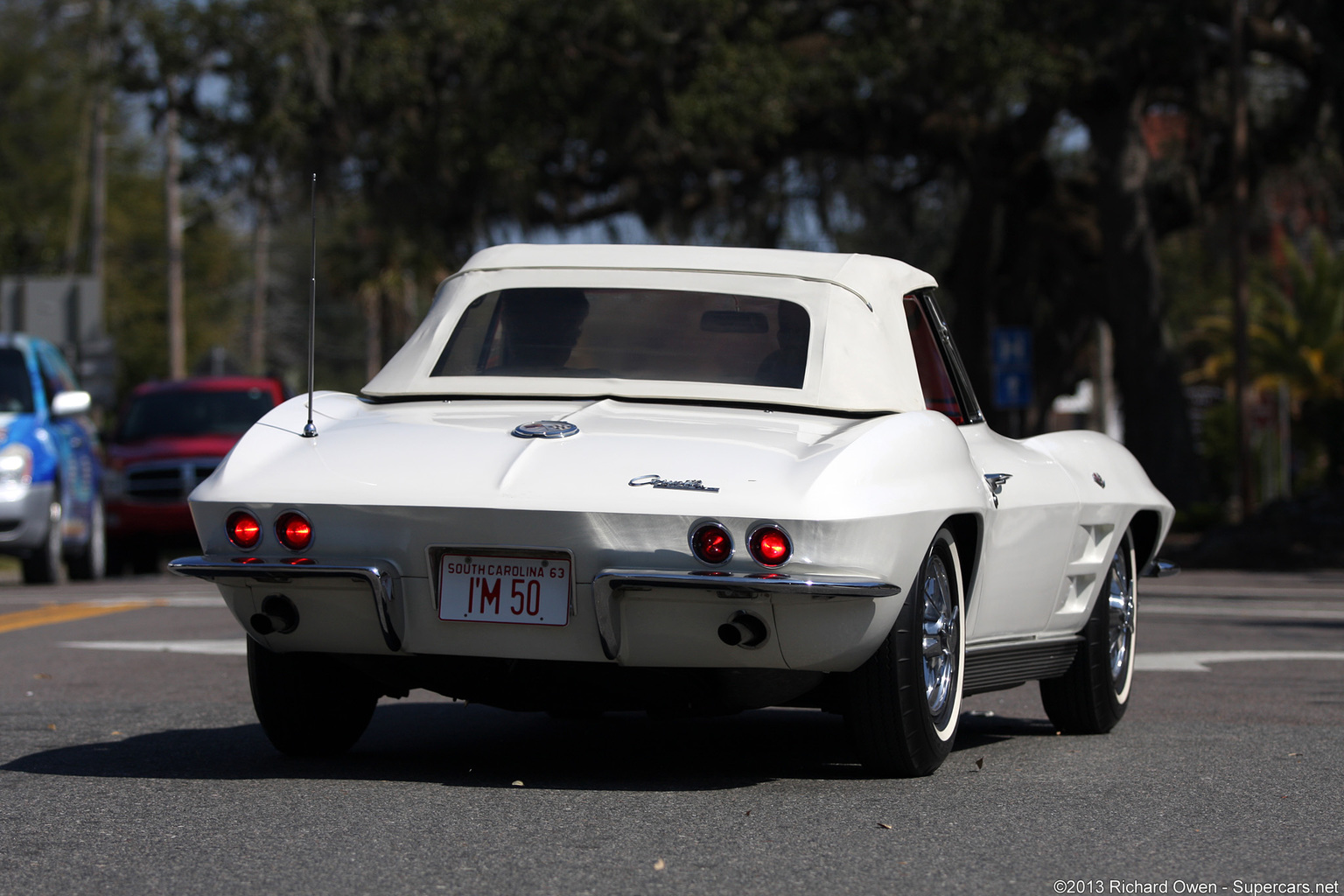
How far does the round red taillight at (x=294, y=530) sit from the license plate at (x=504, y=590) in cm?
39

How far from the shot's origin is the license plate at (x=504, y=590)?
495 centimetres

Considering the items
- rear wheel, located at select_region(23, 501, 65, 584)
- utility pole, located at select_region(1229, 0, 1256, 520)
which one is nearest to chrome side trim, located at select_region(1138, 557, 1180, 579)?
rear wheel, located at select_region(23, 501, 65, 584)

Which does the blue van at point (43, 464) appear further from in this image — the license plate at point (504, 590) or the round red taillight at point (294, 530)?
the license plate at point (504, 590)

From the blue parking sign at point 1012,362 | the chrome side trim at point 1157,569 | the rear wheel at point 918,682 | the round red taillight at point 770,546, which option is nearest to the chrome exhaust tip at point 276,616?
the round red taillight at point 770,546

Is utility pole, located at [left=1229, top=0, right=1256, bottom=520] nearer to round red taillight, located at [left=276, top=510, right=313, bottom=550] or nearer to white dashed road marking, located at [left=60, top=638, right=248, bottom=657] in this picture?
white dashed road marking, located at [left=60, top=638, right=248, bottom=657]

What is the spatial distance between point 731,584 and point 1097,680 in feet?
7.82

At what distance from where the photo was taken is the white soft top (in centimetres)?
562

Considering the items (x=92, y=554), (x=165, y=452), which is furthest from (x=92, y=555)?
(x=165, y=452)

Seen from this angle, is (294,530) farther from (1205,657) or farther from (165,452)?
(165,452)

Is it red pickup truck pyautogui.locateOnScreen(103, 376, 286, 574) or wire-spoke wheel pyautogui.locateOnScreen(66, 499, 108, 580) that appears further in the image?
red pickup truck pyautogui.locateOnScreen(103, 376, 286, 574)

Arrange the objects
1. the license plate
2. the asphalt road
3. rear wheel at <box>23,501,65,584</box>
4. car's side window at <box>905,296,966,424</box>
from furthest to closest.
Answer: rear wheel at <box>23,501,65,584</box>
car's side window at <box>905,296,966,424</box>
the license plate
the asphalt road

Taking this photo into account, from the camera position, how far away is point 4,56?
2233 inches

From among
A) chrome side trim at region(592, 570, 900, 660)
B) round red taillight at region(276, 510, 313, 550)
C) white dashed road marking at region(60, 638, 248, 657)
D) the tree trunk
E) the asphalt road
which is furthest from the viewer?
the tree trunk

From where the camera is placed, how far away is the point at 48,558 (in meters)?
15.7
